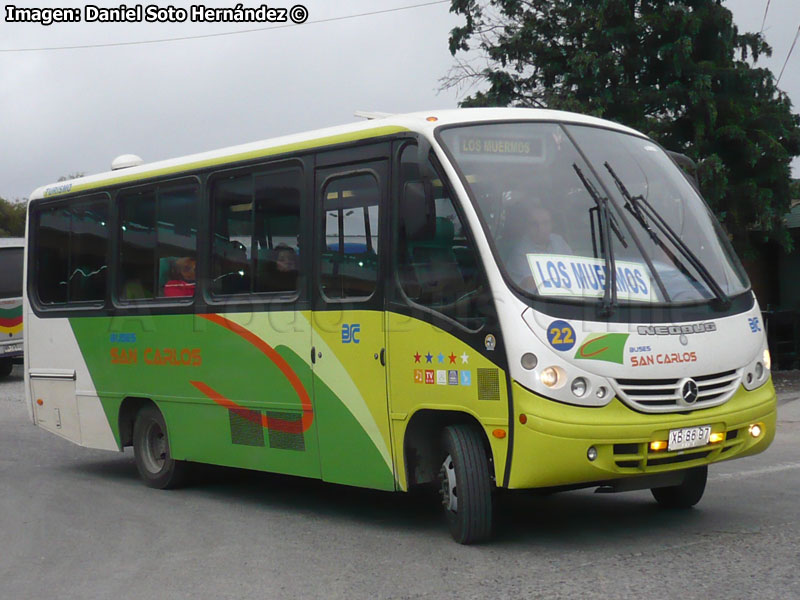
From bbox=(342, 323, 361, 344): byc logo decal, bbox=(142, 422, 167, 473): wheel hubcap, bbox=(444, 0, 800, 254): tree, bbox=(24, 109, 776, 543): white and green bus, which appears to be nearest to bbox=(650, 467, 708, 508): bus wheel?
bbox=(24, 109, 776, 543): white and green bus

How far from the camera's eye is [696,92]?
2058 centimetres

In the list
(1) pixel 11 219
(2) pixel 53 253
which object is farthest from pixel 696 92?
(1) pixel 11 219

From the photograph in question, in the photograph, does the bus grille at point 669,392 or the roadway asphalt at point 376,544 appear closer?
the roadway asphalt at point 376,544

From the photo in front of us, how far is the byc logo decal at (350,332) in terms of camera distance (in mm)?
8242

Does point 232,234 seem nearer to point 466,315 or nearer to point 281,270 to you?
point 281,270

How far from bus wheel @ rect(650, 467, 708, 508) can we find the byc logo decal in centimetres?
241

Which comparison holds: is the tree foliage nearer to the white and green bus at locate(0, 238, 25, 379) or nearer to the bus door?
the white and green bus at locate(0, 238, 25, 379)

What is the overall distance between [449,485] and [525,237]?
1.67 m

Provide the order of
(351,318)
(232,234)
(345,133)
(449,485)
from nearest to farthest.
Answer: (449,485) < (351,318) < (345,133) < (232,234)

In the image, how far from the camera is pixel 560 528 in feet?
26.3

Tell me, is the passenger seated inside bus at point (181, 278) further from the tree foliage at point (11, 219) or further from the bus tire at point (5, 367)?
the tree foliage at point (11, 219)

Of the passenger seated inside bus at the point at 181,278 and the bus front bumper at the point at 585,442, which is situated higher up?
the passenger seated inside bus at the point at 181,278

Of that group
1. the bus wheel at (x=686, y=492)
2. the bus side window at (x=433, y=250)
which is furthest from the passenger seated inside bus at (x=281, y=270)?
the bus wheel at (x=686, y=492)

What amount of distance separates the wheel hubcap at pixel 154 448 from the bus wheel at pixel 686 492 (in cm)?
475
